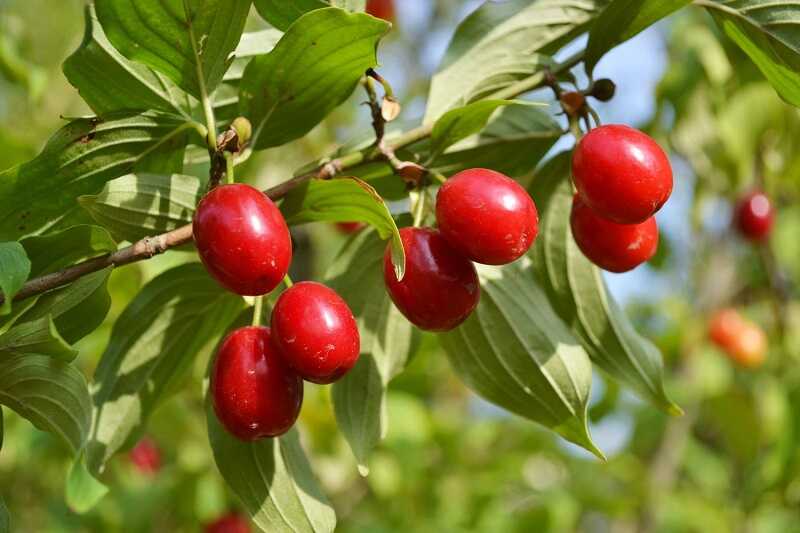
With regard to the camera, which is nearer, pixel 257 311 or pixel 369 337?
pixel 257 311

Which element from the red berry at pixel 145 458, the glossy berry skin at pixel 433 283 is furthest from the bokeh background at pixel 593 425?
the glossy berry skin at pixel 433 283

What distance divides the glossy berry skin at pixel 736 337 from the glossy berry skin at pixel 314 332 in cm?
319

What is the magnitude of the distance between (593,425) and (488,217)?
9.15 feet

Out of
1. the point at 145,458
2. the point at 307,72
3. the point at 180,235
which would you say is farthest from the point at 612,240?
the point at 145,458

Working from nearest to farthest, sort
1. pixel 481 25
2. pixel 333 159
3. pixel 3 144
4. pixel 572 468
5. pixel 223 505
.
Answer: pixel 333 159 → pixel 481 25 → pixel 3 144 → pixel 223 505 → pixel 572 468

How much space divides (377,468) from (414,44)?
14.9 ft

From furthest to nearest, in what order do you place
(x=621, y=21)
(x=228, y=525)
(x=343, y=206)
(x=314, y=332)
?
(x=228, y=525), (x=621, y=21), (x=343, y=206), (x=314, y=332)

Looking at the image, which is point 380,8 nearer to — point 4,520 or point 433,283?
point 433,283

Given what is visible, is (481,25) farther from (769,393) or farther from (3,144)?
(769,393)

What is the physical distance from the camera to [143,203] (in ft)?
3.72

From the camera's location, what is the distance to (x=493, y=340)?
53.7 inches

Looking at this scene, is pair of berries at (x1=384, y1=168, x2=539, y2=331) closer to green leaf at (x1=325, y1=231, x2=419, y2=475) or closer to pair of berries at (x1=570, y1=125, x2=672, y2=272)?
pair of berries at (x1=570, y1=125, x2=672, y2=272)

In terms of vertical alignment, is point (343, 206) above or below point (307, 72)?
below

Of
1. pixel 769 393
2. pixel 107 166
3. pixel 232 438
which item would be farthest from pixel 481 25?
pixel 769 393
